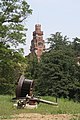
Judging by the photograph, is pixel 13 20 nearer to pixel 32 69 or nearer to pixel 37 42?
pixel 32 69

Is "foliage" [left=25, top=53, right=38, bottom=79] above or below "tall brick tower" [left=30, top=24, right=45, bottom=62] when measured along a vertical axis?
below

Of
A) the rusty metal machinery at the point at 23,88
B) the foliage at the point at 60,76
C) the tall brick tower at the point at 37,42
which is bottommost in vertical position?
the rusty metal machinery at the point at 23,88

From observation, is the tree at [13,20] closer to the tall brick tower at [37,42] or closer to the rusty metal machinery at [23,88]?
the rusty metal machinery at [23,88]

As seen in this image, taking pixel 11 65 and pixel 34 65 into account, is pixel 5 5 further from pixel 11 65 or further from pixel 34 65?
pixel 34 65

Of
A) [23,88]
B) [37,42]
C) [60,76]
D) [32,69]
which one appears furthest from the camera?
[37,42]

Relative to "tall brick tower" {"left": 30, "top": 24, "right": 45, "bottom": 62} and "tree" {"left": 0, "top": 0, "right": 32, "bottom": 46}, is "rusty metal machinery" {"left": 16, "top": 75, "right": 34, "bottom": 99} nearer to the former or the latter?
"tree" {"left": 0, "top": 0, "right": 32, "bottom": 46}

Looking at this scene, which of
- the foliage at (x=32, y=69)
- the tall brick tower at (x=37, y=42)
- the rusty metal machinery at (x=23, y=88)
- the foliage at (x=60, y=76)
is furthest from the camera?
the tall brick tower at (x=37, y=42)

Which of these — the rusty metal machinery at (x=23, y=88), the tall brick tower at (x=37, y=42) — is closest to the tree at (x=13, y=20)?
the rusty metal machinery at (x=23, y=88)

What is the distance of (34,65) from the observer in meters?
66.1


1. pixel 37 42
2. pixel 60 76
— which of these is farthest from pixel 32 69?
pixel 37 42

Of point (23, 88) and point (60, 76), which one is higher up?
point (60, 76)

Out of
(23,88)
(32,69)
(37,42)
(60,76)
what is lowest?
(23,88)

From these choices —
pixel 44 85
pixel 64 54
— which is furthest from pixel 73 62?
pixel 44 85

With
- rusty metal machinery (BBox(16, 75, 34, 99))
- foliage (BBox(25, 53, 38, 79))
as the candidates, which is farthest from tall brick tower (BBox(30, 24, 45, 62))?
rusty metal machinery (BBox(16, 75, 34, 99))
